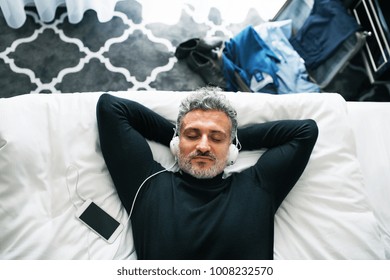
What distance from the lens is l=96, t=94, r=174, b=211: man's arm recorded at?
1.17 m

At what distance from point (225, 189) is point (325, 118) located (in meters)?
0.58

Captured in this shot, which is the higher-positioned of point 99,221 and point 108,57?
point 108,57

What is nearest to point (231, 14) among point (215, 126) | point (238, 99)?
point (238, 99)

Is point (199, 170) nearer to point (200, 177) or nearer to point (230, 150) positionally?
point (200, 177)

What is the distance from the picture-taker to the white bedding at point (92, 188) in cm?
111

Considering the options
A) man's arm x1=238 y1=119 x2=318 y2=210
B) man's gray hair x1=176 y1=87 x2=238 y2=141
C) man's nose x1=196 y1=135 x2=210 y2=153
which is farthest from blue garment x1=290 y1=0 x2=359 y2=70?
man's nose x1=196 y1=135 x2=210 y2=153

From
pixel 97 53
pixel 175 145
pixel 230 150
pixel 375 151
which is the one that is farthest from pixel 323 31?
pixel 97 53

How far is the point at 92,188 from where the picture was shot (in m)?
1.21

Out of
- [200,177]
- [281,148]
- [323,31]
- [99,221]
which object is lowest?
[99,221]

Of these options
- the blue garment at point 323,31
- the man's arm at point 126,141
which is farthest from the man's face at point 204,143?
the blue garment at point 323,31

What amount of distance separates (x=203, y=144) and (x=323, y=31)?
4.40 ft

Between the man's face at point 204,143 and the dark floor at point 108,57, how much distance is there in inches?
31.8

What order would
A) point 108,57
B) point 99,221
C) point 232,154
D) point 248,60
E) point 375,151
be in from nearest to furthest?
point 99,221 → point 232,154 → point 375,151 → point 248,60 → point 108,57
